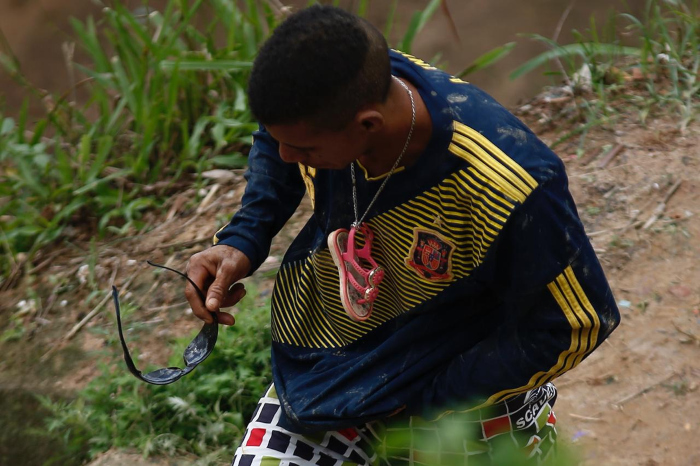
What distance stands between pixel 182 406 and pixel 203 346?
690mm

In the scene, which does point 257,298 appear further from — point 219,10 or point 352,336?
point 219,10

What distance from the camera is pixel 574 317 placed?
149cm

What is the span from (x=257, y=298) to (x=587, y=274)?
5.81ft

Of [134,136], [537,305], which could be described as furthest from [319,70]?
[134,136]

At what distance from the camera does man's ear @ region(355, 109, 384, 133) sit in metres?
1.41

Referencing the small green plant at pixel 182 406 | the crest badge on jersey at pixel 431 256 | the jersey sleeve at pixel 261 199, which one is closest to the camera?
the crest badge on jersey at pixel 431 256

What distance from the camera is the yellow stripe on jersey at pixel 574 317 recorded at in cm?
147

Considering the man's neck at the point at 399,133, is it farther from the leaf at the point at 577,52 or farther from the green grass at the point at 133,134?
the leaf at the point at 577,52

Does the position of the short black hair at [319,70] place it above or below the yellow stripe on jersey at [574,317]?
above

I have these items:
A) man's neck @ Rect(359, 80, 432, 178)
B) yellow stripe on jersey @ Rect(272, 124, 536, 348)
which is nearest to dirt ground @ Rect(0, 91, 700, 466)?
yellow stripe on jersey @ Rect(272, 124, 536, 348)

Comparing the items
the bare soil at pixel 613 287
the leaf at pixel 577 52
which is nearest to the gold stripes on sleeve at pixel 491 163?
the bare soil at pixel 613 287

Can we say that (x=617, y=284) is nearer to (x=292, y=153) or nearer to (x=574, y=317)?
(x=574, y=317)

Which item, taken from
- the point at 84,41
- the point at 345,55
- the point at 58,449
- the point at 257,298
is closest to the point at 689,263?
the point at 257,298

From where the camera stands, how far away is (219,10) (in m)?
3.99
